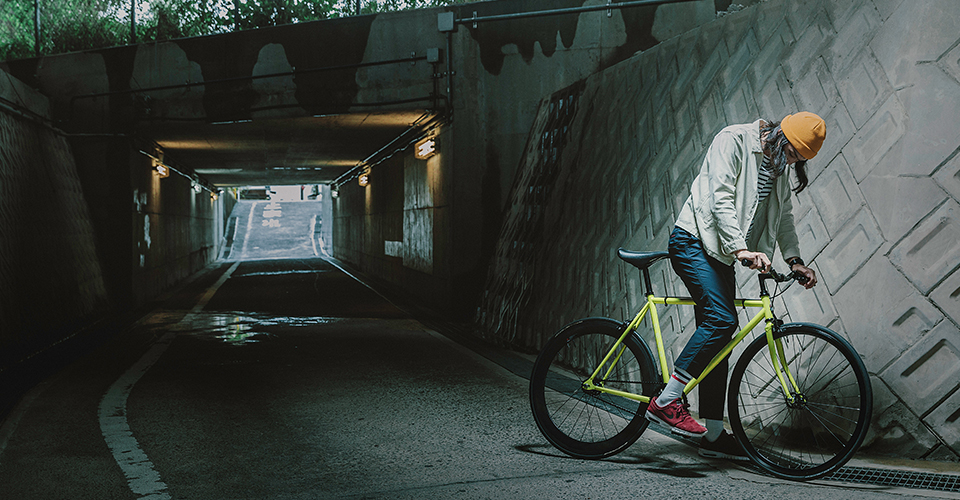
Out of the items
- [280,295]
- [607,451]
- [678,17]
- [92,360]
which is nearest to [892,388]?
[607,451]

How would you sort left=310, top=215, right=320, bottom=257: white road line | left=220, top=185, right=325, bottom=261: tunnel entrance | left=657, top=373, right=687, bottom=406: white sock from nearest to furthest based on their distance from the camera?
left=657, top=373, right=687, bottom=406: white sock < left=220, top=185, right=325, bottom=261: tunnel entrance < left=310, top=215, right=320, bottom=257: white road line

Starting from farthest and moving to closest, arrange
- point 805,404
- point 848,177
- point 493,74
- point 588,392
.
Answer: point 493,74 → point 848,177 → point 588,392 → point 805,404

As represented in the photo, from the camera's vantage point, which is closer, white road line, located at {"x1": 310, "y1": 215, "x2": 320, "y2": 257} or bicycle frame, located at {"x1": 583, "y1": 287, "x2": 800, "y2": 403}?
bicycle frame, located at {"x1": 583, "y1": 287, "x2": 800, "y2": 403}

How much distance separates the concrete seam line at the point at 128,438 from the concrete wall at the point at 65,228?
1.90 metres

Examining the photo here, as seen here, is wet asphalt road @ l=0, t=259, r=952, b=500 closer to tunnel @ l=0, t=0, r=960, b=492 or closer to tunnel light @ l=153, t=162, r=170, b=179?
tunnel @ l=0, t=0, r=960, b=492

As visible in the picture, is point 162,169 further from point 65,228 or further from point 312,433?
point 312,433

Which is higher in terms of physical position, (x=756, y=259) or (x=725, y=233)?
(x=725, y=233)

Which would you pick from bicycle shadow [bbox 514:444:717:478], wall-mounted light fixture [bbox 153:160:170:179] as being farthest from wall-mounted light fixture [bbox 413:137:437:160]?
bicycle shadow [bbox 514:444:717:478]

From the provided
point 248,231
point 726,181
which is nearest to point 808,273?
point 726,181

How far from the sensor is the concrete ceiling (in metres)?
14.8

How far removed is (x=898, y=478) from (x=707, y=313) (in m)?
1.29

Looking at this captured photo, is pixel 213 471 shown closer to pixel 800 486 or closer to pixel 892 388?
pixel 800 486

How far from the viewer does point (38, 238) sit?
11.0m

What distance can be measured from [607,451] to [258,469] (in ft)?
6.72
